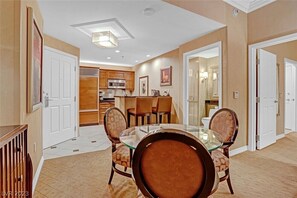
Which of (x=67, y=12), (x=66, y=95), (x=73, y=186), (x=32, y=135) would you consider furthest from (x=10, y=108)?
(x=66, y=95)

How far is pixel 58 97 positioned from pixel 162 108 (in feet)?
8.14

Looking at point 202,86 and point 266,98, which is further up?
point 202,86

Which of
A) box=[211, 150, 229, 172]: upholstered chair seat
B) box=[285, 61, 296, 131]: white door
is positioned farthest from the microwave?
box=[211, 150, 229, 172]: upholstered chair seat

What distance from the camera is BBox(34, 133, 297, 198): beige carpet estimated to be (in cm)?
205

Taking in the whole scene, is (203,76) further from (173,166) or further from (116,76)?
(173,166)

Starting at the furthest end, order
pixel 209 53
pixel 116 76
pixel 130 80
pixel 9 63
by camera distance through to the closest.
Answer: pixel 130 80 → pixel 116 76 → pixel 209 53 → pixel 9 63

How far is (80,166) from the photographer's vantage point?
2.81 metres

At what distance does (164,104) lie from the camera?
4.66 m

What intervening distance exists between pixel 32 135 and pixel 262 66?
13.8ft

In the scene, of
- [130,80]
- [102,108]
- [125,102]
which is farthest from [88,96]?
[125,102]

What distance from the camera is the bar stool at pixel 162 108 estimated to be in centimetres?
459

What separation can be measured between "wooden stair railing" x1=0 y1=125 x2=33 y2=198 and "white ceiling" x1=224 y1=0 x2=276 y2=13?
12.3 feet

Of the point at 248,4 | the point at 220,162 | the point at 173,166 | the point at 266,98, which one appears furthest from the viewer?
the point at 266,98

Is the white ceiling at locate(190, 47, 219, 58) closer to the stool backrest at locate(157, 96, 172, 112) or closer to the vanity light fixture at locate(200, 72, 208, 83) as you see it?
the vanity light fixture at locate(200, 72, 208, 83)
